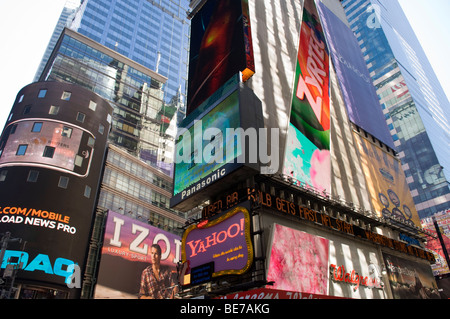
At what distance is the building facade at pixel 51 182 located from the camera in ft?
127

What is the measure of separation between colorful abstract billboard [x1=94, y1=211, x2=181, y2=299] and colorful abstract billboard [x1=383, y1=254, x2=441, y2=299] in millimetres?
29572

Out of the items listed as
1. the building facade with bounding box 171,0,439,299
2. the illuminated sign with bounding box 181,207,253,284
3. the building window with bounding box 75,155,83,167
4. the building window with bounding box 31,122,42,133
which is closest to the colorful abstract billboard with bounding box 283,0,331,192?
the building facade with bounding box 171,0,439,299

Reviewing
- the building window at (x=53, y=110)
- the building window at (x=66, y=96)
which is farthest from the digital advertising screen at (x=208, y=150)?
the building window at (x=66, y=96)

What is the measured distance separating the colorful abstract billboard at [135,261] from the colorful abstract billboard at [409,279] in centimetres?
2957

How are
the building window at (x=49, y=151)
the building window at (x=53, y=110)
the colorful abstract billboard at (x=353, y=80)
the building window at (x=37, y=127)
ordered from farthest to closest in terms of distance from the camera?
the colorful abstract billboard at (x=353, y=80) → the building window at (x=53, y=110) → the building window at (x=37, y=127) → the building window at (x=49, y=151)

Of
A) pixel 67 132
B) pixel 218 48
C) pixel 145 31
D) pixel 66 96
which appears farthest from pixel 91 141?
pixel 145 31

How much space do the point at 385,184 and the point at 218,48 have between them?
2805 centimetres

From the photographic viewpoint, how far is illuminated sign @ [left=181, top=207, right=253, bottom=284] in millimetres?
23812

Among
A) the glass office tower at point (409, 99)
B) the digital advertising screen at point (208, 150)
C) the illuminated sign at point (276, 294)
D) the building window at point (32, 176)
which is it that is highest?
the glass office tower at point (409, 99)

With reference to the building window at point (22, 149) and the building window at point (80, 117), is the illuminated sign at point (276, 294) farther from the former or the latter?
the building window at point (80, 117)

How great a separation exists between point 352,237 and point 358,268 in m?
2.92

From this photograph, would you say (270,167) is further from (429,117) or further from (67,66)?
(429,117)
